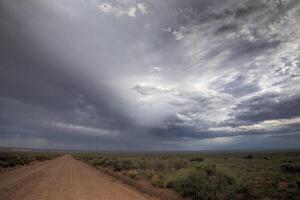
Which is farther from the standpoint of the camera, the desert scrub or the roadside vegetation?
the roadside vegetation

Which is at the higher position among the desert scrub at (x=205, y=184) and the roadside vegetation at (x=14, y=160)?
the roadside vegetation at (x=14, y=160)

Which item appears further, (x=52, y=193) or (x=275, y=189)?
(x=275, y=189)

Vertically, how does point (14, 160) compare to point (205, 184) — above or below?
above

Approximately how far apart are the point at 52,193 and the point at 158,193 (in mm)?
6615

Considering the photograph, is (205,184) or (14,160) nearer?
(205,184)

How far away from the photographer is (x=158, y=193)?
1377 centimetres

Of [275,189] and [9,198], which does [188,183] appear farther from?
[9,198]

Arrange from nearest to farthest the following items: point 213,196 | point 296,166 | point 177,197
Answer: point 213,196 → point 177,197 → point 296,166

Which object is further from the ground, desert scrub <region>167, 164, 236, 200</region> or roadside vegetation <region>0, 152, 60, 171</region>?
roadside vegetation <region>0, 152, 60, 171</region>

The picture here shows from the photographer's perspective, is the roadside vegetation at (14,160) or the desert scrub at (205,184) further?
the roadside vegetation at (14,160)

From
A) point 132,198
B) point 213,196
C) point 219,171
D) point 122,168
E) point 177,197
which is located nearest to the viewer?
point 213,196

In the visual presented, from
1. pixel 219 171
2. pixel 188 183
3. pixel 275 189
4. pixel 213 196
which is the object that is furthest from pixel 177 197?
pixel 275 189

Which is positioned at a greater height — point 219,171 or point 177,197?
point 219,171

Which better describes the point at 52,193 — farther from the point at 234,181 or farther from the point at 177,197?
the point at 234,181
